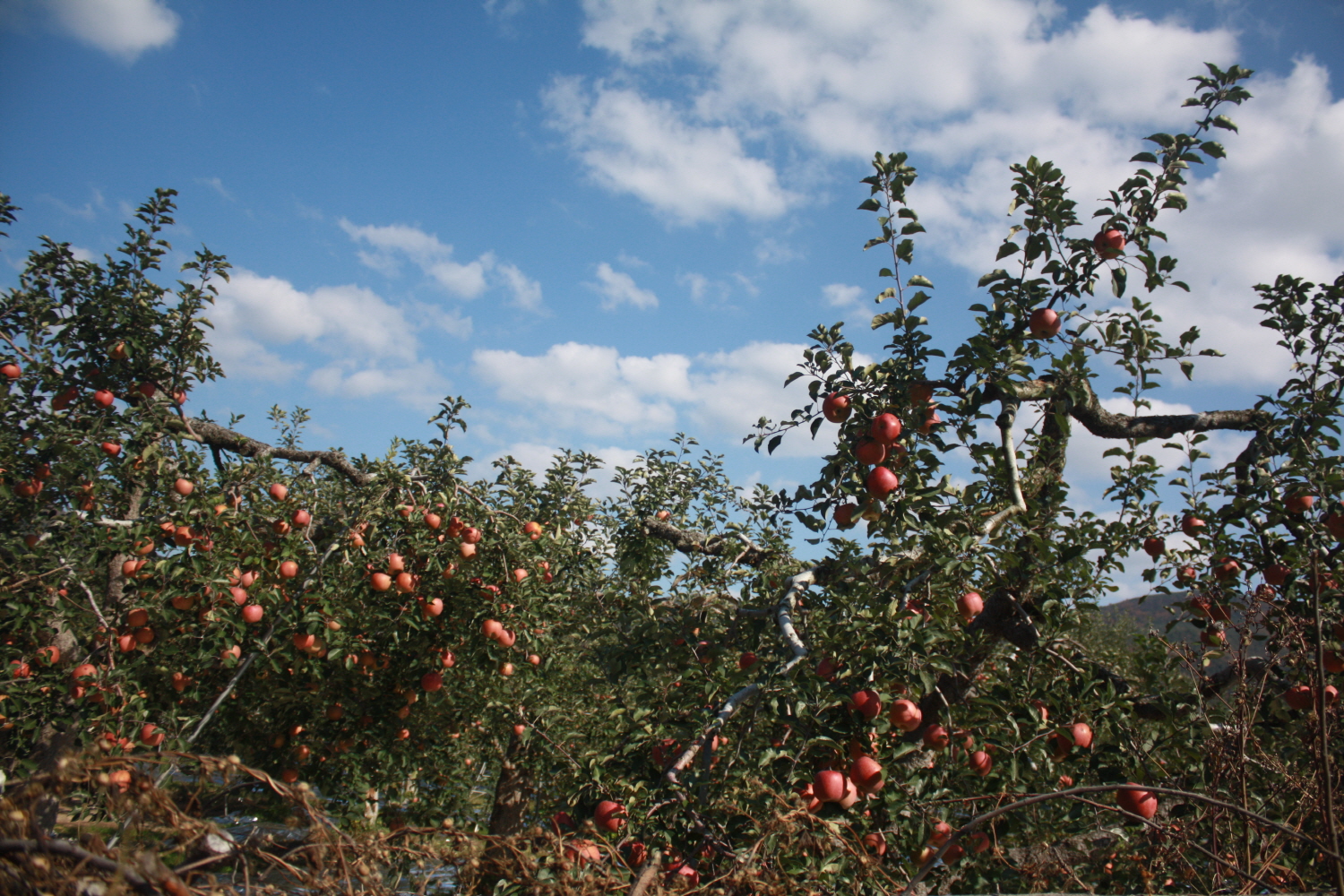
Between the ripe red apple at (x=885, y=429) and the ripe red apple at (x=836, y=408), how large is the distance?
0.85 feet

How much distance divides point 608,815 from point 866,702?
1.01 meters

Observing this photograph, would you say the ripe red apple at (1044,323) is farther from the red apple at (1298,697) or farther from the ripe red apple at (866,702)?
the red apple at (1298,697)

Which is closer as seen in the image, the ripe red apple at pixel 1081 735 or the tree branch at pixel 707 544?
the ripe red apple at pixel 1081 735

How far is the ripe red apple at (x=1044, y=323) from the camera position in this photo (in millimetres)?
3047

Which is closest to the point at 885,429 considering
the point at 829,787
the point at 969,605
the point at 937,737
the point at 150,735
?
the point at 969,605

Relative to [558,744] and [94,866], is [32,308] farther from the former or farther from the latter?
[94,866]

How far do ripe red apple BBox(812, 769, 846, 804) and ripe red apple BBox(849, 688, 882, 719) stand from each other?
24 cm

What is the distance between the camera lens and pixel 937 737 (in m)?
2.71

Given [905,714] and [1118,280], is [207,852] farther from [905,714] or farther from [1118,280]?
[1118,280]

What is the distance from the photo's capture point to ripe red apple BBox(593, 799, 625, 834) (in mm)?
2211

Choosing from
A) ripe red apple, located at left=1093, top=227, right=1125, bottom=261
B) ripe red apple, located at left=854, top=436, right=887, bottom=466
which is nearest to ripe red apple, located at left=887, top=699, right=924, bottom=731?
ripe red apple, located at left=854, top=436, right=887, bottom=466

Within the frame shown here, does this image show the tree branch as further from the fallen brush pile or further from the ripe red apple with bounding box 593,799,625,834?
the fallen brush pile

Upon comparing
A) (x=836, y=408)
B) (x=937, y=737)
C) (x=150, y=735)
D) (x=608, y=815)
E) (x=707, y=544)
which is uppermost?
(x=836, y=408)

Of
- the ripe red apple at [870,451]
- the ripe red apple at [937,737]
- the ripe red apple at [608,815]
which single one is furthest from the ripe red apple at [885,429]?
the ripe red apple at [608,815]
